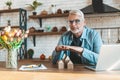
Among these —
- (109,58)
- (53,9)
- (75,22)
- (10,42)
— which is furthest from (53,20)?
(109,58)

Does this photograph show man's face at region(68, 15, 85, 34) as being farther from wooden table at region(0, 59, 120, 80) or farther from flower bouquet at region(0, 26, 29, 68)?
wooden table at region(0, 59, 120, 80)

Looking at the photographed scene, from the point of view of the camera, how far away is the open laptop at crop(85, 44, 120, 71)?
1842 mm

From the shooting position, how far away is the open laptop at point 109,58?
1.84m

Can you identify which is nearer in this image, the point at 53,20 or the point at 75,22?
the point at 75,22

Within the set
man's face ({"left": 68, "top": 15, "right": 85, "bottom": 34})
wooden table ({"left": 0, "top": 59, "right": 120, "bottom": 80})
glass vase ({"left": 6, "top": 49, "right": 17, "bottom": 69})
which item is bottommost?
wooden table ({"left": 0, "top": 59, "right": 120, "bottom": 80})

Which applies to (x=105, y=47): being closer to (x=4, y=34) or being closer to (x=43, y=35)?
(x=4, y=34)

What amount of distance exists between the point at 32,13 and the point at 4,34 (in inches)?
133

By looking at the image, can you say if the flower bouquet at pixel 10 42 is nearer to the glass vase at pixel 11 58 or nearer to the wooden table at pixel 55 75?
the glass vase at pixel 11 58

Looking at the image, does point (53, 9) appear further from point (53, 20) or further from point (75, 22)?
point (75, 22)

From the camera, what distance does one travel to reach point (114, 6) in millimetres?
4836

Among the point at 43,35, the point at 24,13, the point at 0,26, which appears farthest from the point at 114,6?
the point at 0,26

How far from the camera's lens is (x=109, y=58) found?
6.15 feet

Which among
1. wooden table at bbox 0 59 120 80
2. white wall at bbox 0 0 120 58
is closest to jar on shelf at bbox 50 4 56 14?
white wall at bbox 0 0 120 58

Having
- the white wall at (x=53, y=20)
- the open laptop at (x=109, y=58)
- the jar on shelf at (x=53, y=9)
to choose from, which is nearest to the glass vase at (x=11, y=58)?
the open laptop at (x=109, y=58)
